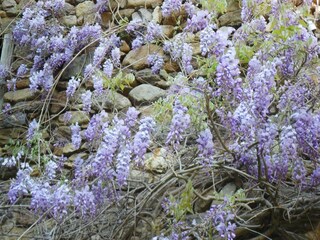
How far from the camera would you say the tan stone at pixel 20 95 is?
11.0 feet

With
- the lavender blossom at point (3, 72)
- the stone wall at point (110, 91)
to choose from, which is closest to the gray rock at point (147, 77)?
the stone wall at point (110, 91)

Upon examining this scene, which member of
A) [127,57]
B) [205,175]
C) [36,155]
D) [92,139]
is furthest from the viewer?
[127,57]

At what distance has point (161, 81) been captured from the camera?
2965mm

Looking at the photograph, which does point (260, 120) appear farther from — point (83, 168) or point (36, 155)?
point (36, 155)

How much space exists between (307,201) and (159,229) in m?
0.62

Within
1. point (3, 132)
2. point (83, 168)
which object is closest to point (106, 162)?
point (83, 168)

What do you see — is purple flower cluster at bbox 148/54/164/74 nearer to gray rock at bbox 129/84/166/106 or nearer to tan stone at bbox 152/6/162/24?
gray rock at bbox 129/84/166/106

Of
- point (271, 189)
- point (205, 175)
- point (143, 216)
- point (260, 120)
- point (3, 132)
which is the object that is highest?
point (260, 120)

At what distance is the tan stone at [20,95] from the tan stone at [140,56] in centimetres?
65

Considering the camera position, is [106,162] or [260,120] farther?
[106,162]

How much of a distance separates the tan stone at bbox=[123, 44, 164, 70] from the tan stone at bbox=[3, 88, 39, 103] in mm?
650

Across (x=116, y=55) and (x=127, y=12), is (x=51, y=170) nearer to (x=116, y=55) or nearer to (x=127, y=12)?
(x=116, y=55)

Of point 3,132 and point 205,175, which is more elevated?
point 205,175

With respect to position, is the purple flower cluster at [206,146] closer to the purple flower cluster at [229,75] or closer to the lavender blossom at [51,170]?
the purple flower cluster at [229,75]
